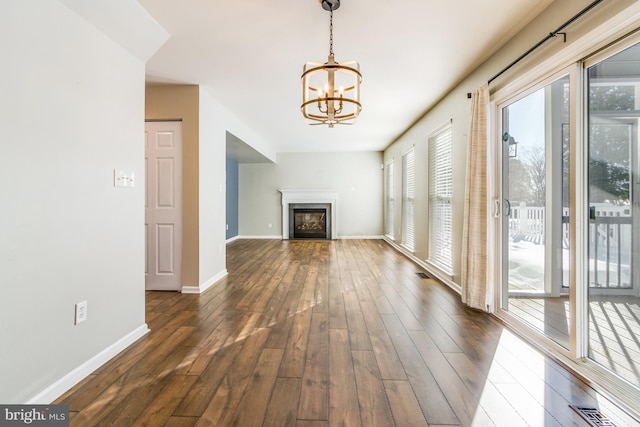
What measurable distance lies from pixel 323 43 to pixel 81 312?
2.75 meters

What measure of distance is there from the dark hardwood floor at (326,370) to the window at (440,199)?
1.11 m

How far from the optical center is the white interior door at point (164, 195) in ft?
11.3

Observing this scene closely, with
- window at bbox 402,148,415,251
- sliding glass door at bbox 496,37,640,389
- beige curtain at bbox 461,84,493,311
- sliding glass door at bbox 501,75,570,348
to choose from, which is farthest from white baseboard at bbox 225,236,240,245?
sliding glass door at bbox 496,37,640,389

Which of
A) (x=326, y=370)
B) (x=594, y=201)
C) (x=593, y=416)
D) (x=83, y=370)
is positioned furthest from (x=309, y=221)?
(x=593, y=416)

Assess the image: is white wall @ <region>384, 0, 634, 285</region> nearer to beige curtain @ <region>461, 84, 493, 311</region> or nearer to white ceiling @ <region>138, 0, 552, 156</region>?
white ceiling @ <region>138, 0, 552, 156</region>

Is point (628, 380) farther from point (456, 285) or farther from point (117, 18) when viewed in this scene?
point (117, 18)

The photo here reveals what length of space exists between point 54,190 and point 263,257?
4.12 metres

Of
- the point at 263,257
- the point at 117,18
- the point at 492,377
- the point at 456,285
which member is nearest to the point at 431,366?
the point at 492,377

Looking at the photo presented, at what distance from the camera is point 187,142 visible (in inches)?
135

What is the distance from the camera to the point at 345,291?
3461 mm

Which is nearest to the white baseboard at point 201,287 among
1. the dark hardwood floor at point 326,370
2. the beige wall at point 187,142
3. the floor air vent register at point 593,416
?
the beige wall at point 187,142

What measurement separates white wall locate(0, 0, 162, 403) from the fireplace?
5834 mm

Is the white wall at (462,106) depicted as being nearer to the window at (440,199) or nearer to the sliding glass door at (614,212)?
the window at (440,199)

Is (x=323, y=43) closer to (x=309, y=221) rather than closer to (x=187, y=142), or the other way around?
(x=187, y=142)
